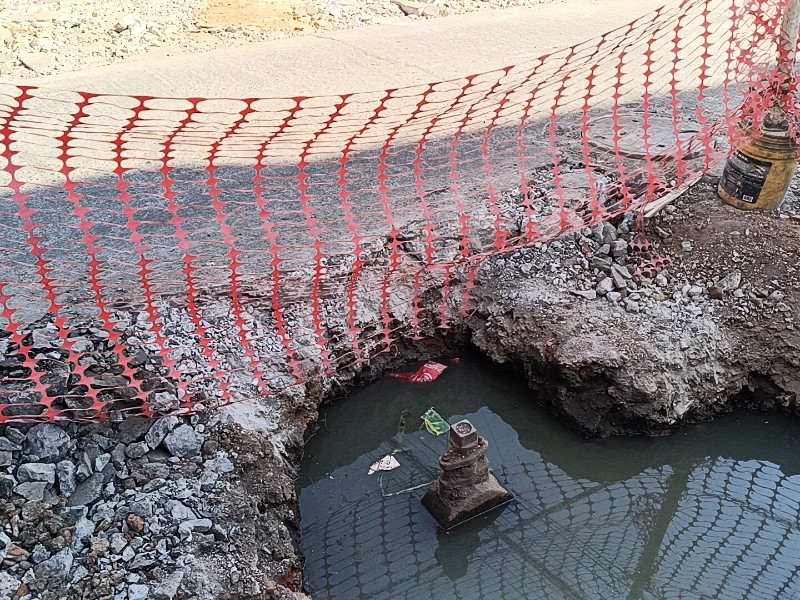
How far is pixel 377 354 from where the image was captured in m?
4.35

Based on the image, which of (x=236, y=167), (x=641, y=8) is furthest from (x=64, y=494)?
(x=641, y=8)

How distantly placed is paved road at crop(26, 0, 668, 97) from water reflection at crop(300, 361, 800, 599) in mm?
3942

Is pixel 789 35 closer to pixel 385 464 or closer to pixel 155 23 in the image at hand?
pixel 385 464

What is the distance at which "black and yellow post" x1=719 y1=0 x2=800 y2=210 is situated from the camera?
4125 millimetres

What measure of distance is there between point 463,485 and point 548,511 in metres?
0.56

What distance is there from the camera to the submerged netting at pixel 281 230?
362 cm

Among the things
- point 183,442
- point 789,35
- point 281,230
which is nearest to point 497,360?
point 281,230

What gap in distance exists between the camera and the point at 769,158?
434 centimetres

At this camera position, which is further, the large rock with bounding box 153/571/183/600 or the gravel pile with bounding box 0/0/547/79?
the gravel pile with bounding box 0/0/547/79

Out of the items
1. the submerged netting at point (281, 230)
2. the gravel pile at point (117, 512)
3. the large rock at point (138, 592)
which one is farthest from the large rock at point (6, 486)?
the large rock at point (138, 592)

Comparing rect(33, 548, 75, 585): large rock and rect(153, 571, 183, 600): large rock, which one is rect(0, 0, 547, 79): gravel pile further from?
rect(153, 571, 183, 600): large rock

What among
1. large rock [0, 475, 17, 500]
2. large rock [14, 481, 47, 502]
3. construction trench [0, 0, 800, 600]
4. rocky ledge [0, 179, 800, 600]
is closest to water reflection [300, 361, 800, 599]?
construction trench [0, 0, 800, 600]

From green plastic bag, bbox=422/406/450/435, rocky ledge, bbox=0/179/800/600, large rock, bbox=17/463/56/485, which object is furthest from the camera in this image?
green plastic bag, bbox=422/406/450/435

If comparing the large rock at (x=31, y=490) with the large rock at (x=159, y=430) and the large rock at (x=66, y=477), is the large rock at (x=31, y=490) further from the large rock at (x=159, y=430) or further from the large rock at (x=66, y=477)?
the large rock at (x=159, y=430)
